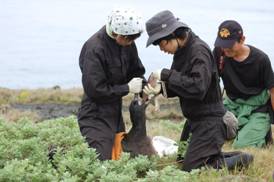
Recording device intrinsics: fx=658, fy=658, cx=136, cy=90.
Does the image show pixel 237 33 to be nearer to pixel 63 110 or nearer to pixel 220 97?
pixel 220 97

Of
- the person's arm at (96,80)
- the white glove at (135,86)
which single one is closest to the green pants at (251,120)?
the white glove at (135,86)

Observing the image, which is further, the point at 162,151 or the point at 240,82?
the point at 240,82

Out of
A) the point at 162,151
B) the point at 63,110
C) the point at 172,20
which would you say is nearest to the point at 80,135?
the point at 162,151

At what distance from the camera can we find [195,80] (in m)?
5.48

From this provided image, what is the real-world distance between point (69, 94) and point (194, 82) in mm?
12691

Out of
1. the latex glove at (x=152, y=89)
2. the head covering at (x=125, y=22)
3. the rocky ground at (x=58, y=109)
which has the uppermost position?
the head covering at (x=125, y=22)

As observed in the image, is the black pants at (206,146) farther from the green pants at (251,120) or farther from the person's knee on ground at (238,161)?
the green pants at (251,120)

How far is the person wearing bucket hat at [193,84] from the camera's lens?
219 inches

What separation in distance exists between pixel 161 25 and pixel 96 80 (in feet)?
2.67

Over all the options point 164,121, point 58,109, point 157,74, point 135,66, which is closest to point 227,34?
point 135,66

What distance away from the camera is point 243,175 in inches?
212

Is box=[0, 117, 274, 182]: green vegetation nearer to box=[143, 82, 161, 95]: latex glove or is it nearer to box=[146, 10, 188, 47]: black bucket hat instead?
box=[143, 82, 161, 95]: latex glove

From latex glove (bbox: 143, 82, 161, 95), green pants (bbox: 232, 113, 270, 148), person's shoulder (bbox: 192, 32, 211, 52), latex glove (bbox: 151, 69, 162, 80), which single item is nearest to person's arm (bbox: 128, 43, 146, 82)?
latex glove (bbox: 143, 82, 161, 95)

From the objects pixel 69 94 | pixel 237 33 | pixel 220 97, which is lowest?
pixel 69 94
